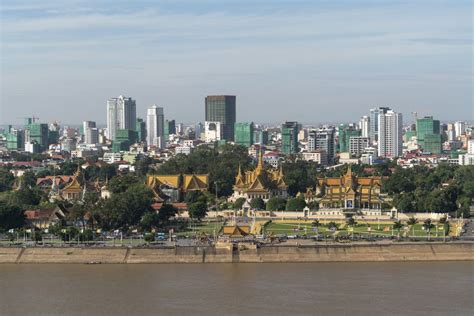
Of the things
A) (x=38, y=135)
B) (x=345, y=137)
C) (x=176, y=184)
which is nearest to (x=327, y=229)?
(x=176, y=184)

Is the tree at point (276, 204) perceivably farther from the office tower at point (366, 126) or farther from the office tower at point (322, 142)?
the office tower at point (366, 126)

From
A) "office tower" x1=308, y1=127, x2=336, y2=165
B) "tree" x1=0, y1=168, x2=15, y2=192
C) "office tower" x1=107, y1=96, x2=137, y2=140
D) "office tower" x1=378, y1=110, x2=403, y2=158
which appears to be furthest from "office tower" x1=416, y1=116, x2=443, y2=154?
"tree" x1=0, y1=168, x2=15, y2=192

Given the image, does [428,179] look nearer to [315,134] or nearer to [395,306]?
[395,306]

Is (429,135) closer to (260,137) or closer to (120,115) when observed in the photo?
(260,137)

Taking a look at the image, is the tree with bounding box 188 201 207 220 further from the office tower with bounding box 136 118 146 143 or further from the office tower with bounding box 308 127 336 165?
the office tower with bounding box 136 118 146 143

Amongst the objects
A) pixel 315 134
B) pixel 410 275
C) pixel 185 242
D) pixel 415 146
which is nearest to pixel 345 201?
pixel 185 242

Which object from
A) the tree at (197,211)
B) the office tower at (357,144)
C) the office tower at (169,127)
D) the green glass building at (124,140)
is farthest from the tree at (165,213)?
the office tower at (169,127)

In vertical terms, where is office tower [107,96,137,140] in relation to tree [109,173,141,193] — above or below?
above
